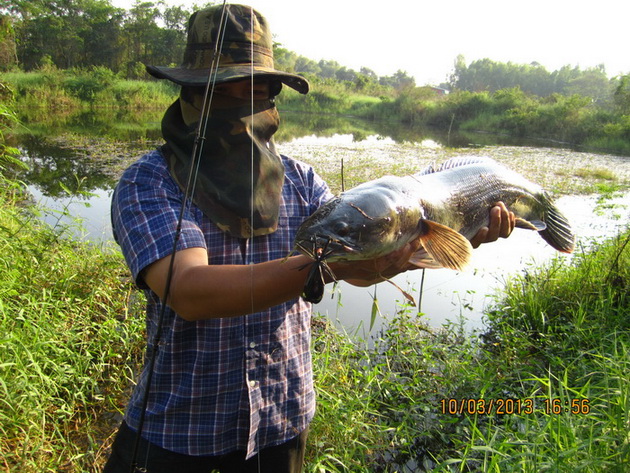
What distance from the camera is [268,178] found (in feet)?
5.25

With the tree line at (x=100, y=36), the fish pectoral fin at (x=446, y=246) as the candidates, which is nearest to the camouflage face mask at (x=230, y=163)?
the fish pectoral fin at (x=446, y=246)

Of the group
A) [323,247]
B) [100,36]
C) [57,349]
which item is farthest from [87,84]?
[323,247]

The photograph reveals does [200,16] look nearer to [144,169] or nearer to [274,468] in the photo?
[144,169]

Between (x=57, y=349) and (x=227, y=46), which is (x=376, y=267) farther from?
(x=57, y=349)

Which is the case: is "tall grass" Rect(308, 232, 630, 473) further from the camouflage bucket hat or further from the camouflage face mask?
the camouflage bucket hat

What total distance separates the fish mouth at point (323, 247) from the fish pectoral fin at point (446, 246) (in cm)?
51

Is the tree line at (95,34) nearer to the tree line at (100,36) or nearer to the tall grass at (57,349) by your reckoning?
the tree line at (100,36)

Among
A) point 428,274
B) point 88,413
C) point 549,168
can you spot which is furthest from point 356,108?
point 88,413

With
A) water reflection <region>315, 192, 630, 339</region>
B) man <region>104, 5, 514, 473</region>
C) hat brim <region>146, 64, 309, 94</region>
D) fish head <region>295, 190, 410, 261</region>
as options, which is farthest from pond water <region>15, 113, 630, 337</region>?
hat brim <region>146, 64, 309, 94</region>

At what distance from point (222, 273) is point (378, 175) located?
9656 mm

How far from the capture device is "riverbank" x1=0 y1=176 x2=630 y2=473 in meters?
2.34

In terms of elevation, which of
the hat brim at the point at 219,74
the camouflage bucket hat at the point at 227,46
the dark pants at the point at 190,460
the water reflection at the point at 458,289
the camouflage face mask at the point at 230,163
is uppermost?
the camouflage bucket hat at the point at 227,46

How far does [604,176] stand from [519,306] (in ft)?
34.8

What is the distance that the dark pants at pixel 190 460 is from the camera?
56.1 inches
